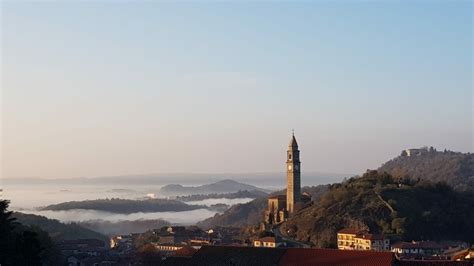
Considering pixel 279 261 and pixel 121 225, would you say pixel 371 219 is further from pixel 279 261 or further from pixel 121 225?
pixel 121 225

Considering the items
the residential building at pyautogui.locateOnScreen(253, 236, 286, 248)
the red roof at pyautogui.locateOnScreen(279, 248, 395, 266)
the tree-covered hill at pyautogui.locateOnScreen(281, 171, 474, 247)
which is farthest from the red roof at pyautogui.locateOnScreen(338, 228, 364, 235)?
the red roof at pyautogui.locateOnScreen(279, 248, 395, 266)

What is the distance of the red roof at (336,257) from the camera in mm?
48000

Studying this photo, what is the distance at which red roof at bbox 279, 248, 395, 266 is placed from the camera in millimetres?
48000

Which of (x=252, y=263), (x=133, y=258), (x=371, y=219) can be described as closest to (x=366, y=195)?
(x=371, y=219)

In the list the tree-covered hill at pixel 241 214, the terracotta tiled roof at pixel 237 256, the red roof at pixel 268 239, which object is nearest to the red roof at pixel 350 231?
the red roof at pixel 268 239

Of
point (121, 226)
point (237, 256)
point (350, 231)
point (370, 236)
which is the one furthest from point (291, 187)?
point (237, 256)

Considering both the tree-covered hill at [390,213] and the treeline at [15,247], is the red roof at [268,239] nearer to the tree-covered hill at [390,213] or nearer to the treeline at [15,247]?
the tree-covered hill at [390,213]

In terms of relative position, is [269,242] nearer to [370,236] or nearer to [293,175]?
[370,236]

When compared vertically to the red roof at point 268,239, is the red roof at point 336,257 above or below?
above

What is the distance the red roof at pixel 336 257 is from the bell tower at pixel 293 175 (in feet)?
211

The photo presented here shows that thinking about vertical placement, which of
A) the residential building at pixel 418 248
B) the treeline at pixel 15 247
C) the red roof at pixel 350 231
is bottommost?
the residential building at pixel 418 248

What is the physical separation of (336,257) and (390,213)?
2106 inches

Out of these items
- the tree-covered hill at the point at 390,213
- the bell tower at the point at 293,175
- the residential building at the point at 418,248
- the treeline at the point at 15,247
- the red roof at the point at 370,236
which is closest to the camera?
the treeline at the point at 15,247

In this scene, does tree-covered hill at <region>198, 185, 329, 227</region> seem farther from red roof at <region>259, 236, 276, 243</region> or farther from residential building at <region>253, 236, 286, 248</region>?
residential building at <region>253, 236, 286, 248</region>
